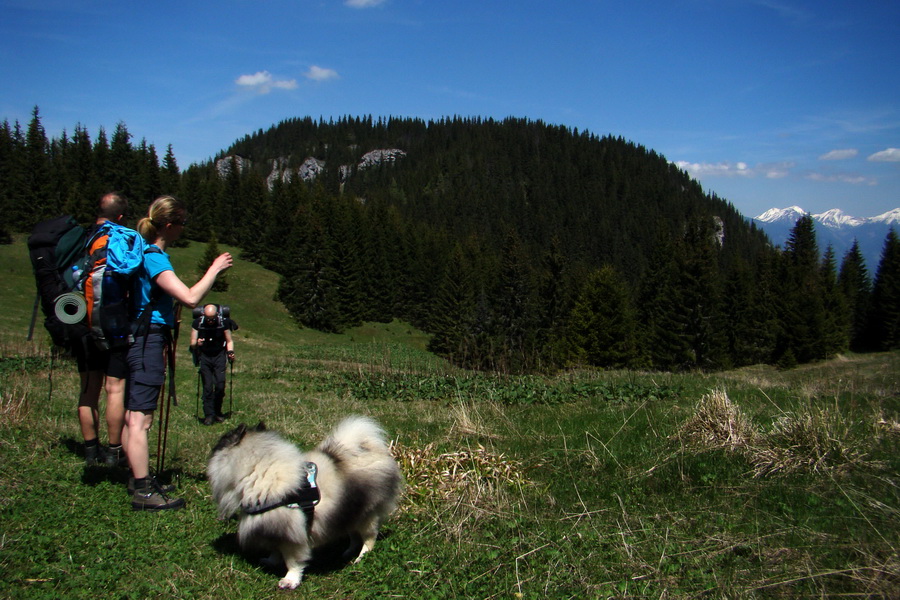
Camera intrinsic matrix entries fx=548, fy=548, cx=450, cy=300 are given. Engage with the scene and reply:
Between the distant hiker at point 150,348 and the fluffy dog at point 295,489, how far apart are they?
112cm

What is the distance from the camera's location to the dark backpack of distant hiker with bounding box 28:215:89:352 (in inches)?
181

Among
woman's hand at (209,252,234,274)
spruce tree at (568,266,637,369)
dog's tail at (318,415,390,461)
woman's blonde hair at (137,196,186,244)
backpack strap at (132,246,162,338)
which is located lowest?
spruce tree at (568,266,637,369)

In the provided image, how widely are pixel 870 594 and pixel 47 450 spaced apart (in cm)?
704

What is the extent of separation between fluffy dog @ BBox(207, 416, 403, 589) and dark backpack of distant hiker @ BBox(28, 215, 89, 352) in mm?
1903

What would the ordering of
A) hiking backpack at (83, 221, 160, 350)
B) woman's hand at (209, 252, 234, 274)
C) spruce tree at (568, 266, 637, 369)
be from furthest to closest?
spruce tree at (568, 266, 637, 369) < hiking backpack at (83, 221, 160, 350) < woman's hand at (209, 252, 234, 274)

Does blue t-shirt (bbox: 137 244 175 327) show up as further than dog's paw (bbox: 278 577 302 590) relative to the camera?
Yes

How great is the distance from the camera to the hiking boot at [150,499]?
455 cm

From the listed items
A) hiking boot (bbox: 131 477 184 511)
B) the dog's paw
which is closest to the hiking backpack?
hiking boot (bbox: 131 477 184 511)

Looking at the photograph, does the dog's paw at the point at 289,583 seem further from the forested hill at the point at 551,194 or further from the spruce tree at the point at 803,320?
the forested hill at the point at 551,194

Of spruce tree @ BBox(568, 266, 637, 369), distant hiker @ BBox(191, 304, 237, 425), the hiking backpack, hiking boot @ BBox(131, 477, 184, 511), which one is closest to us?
the hiking backpack

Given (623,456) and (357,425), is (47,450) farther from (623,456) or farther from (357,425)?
(623,456)

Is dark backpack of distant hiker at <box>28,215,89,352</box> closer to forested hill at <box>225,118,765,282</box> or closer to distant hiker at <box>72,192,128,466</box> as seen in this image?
distant hiker at <box>72,192,128,466</box>


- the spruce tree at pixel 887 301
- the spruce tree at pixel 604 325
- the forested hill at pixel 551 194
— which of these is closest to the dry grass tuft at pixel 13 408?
the spruce tree at pixel 604 325

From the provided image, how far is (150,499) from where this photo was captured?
15.0ft
